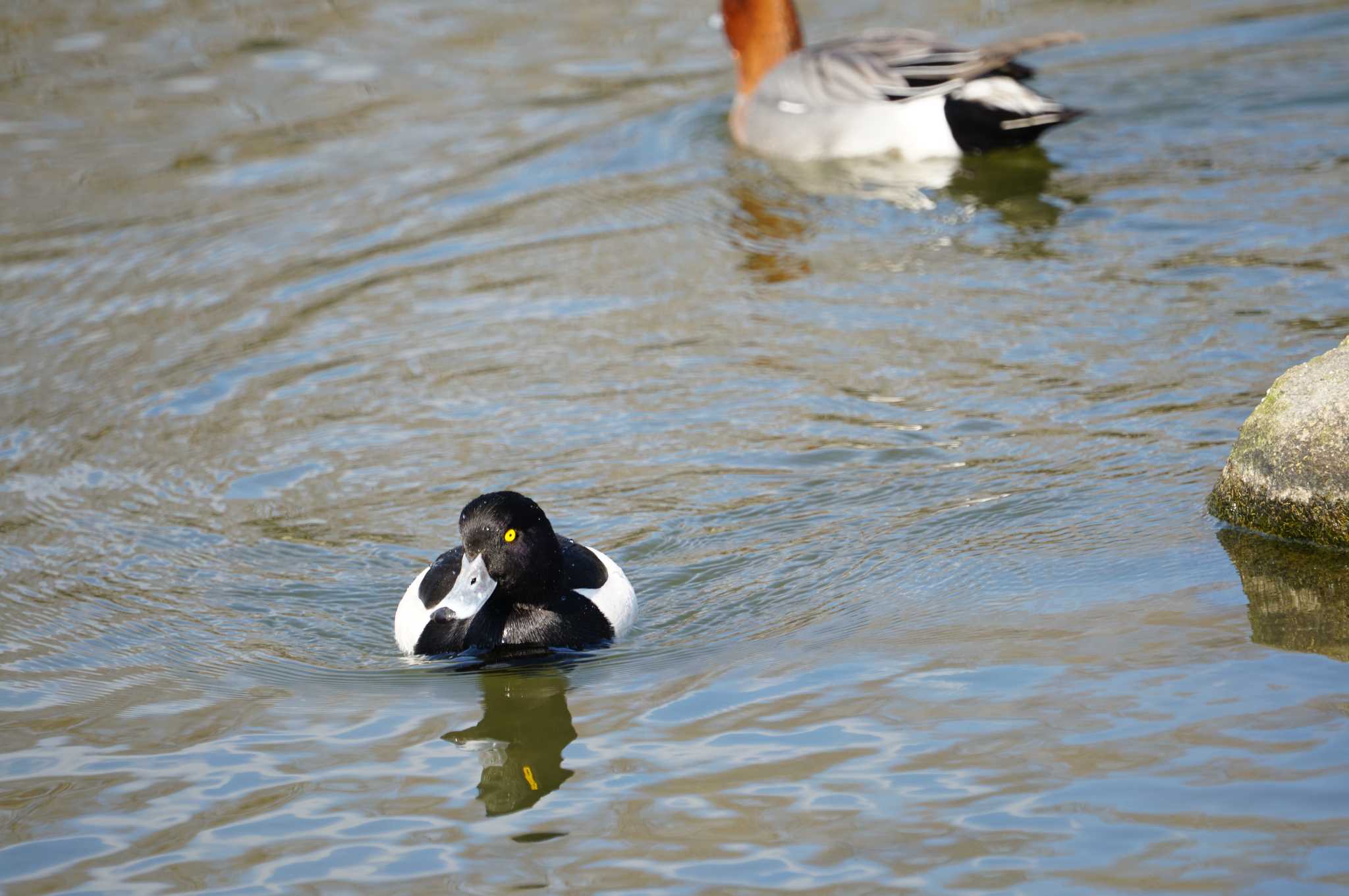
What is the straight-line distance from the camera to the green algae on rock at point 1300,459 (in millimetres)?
5445

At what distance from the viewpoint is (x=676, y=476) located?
23.1 ft

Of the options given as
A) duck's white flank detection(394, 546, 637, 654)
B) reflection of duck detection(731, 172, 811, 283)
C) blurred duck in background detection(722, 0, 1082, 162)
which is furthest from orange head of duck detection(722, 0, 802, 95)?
duck's white flank detection(394, 546, 637, 654)

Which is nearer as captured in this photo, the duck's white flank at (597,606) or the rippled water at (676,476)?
the rippled water at (676,476)

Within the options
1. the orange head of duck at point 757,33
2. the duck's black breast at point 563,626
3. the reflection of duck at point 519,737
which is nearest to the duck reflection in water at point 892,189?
the orange head of duck at point 757,33

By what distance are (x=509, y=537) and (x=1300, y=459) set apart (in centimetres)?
278

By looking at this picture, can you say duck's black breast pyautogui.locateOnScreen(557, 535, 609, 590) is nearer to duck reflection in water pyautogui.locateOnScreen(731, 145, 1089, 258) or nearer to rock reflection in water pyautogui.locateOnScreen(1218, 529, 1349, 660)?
rock reflection in water pyautogui.locateOnScreen(1218, 529, 1349, 660)

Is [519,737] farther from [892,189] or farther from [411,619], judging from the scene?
[892,189]

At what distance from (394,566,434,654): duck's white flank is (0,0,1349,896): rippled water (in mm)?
148

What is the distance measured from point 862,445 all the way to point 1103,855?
3.33 metres

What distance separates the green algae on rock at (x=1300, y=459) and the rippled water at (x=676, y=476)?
0.39ft

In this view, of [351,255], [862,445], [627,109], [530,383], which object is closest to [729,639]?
[862,445]

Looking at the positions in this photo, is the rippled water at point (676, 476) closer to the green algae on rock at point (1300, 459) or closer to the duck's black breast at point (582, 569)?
the green algae on rock at point (1300, 459)

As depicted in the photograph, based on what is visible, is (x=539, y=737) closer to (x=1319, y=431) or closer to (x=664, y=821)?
(x=664, y=821)

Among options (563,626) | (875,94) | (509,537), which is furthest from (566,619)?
(875,94)
